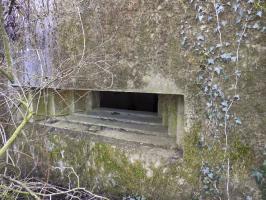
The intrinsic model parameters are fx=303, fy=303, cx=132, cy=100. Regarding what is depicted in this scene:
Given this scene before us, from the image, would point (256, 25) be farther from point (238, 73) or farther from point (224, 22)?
point (238, 73)

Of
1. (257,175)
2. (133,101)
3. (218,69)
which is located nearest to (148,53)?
(218,69)

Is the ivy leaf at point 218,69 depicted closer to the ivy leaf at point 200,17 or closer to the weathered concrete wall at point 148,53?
the weathered concrete wall at point 148,53

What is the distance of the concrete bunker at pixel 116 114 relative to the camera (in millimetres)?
2391

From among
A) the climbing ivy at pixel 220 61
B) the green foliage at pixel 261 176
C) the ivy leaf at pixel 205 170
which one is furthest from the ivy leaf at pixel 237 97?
the ivy leaf at pixel 205 170

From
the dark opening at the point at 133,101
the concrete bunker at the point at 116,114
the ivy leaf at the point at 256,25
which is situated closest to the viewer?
the ivy leaf at the point at 256,25

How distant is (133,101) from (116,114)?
166 cm

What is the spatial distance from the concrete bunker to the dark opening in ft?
3.43

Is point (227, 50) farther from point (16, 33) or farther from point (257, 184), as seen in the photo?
point (16, 33)

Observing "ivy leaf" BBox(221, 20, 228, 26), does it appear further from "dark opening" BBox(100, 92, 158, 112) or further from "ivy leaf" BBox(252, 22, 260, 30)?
"dark opening" BBox(100, 92, 158, 112)

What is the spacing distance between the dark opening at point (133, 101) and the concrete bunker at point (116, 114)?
1.05 metres

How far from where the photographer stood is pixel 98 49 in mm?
2422

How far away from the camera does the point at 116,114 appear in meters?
2.94

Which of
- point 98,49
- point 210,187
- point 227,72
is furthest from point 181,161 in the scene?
point 98,49

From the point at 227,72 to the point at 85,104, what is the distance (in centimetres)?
158
